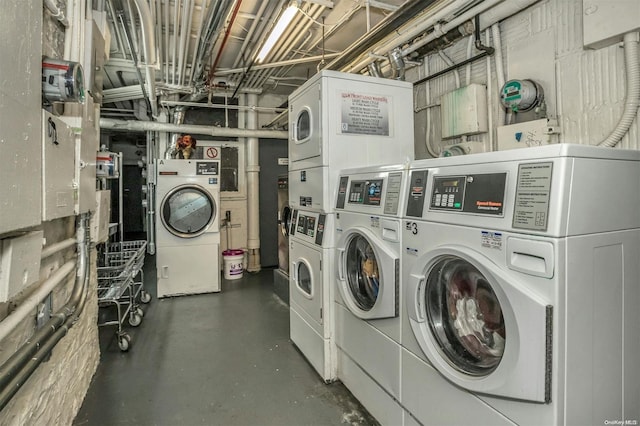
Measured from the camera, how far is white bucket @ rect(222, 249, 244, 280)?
5.27 m

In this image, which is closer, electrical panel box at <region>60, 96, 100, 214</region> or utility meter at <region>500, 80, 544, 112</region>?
electrical panel box at <region>60, 96, 100, 214</region>

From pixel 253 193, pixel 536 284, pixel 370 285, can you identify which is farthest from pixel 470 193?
pixel 253 193

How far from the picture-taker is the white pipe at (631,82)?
5.92 ft

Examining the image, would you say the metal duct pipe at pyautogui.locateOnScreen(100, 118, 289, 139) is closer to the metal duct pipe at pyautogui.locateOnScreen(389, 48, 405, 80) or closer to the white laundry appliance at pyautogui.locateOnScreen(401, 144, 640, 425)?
the metal duct pipe at pyautogui.locateOnScreen(389, 48, 405, 80)

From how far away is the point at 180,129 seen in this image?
16.6ft

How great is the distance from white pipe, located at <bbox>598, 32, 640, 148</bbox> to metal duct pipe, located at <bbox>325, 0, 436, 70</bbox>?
3.80ft

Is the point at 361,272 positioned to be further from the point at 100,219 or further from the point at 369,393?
the point at 100,219

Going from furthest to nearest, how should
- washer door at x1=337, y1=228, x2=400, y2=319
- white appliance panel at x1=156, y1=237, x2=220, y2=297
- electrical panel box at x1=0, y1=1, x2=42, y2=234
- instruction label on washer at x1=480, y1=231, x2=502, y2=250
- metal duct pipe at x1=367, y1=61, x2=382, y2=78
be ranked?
white appliance panel at x1=156, y1=237, x2=220, y2=297, metal duct pipe at x1=367, y1=61, x2=382, y2=78, washer door at x1=337, y1=228, x2=400, y2=319, instruction label on washer at x1=480, y1=231, x2=502, y2=250, electrical panel box at x1=0, y1=1, x2=42, y2=234

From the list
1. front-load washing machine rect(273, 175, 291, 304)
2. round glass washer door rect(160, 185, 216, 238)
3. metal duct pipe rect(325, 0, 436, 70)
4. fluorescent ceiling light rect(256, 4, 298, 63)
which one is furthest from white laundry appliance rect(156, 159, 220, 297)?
metal duct pipe rect(325, 0, 436, 70)

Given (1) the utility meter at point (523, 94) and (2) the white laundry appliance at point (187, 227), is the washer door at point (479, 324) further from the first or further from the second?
(2) the white laundry appliance at point (187, 227)

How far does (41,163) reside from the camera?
1.30 metres

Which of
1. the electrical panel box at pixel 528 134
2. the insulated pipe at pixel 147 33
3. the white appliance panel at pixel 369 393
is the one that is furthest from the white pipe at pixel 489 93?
the insulated pipe at pixel 147 33

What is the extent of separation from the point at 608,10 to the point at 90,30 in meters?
2.98

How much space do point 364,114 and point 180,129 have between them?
3.50 meters
